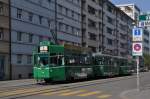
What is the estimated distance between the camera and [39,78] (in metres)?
33.1

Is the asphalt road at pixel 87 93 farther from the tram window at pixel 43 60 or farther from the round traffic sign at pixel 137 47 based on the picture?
the tram window at pixel 43 60

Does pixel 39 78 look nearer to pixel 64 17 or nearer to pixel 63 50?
pixel 63 50

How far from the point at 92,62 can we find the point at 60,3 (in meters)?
21.8

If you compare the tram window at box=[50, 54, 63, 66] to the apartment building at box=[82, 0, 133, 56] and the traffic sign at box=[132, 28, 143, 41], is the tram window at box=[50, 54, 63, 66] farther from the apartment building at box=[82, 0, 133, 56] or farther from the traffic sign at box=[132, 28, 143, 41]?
the apartment building at box=[82, 0, 133, 56]

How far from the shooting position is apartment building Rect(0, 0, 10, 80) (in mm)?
44500

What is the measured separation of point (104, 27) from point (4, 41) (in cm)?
4616

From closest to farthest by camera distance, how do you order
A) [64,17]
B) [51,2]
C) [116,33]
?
[51,2], [64,17], [116,33]

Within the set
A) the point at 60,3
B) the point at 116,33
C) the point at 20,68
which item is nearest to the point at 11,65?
the point at 20,68

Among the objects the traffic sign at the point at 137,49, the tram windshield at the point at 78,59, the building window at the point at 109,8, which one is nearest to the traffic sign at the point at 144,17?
the traffic sign at the point at 137,49

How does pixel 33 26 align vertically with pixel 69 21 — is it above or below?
below

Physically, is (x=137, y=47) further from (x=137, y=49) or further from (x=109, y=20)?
(x=109, y=20)

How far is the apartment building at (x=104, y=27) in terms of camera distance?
75.8m

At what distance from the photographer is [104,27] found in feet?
291

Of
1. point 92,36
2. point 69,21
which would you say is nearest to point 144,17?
point 69,21
